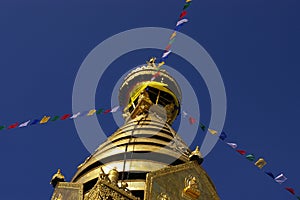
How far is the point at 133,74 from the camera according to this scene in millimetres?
33656

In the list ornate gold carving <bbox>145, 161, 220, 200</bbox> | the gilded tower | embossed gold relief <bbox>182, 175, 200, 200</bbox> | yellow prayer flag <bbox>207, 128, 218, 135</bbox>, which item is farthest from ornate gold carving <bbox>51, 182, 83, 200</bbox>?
yellow prayer flag <bbox>207, 128, 218, 135</bbox>

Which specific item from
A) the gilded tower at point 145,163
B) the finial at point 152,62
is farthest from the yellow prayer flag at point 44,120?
the finial at point 152,62

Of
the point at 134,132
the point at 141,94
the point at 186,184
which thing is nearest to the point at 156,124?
the point at 134,132

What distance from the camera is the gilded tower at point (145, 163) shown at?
21906 mm

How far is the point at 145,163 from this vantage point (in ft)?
80.1

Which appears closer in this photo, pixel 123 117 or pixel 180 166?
pixel 180 166

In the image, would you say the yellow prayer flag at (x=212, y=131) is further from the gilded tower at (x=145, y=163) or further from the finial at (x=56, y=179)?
the finial at (x=56, y=179)

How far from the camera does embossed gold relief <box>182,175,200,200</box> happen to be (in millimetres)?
22281

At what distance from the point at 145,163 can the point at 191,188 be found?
98.9 inches

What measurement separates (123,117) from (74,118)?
735cm

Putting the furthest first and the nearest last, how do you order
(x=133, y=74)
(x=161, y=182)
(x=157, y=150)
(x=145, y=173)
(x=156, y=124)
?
(x=133, y=74)
(x=156, y=124)
(x=157, y=150)
(x=145, y=173)
(x=161, y=182)

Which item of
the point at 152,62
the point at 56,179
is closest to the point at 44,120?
the point at 56,179

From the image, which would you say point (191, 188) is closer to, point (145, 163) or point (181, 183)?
point (181, 183)

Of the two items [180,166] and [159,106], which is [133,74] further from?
[180,166]
